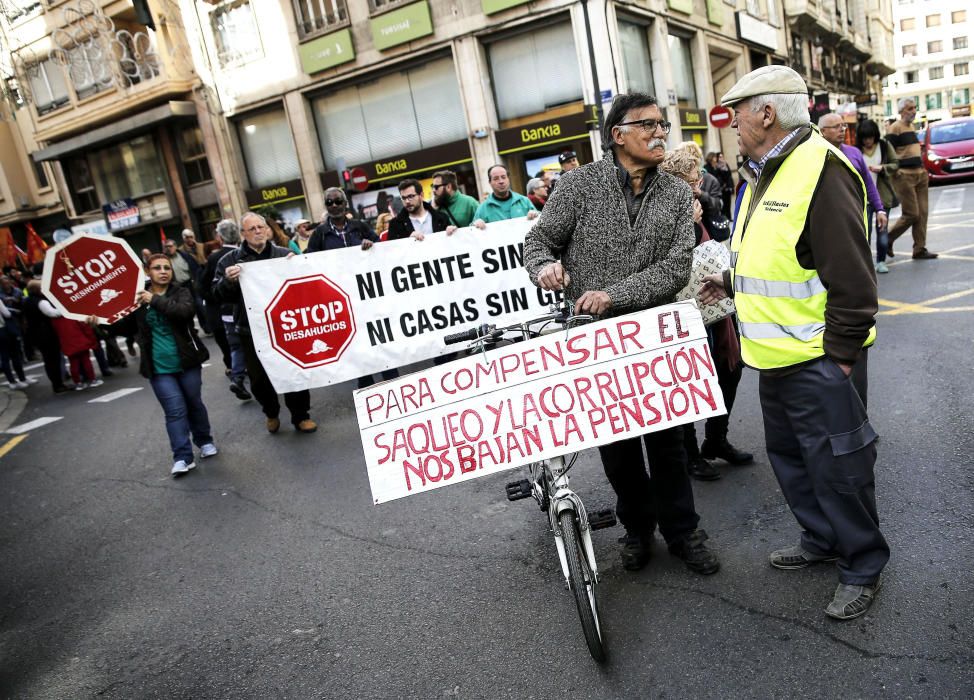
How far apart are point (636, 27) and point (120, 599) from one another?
19414mm

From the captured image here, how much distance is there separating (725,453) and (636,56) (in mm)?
17306

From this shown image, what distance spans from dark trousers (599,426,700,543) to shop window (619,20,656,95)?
54.4 feet

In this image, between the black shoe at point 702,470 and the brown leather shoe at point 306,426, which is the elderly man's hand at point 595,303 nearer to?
the black shoe at point 702,470

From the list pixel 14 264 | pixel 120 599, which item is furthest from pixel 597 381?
pixel 14 264

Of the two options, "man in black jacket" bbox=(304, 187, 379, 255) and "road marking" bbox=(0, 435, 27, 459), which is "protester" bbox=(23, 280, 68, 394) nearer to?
"road marking" bbox=(0, 435, 27, 459)

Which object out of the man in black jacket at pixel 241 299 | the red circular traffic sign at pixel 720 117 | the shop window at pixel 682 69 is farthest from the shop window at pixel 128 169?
the man in black jacket at pixel 241 299

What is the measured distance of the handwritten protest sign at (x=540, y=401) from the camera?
2.67 metres

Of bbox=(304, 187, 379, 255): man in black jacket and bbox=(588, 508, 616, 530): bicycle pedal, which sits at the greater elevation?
bbox=(304, 187, 379, 255): man in black jacket

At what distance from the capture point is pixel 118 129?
24828 mm

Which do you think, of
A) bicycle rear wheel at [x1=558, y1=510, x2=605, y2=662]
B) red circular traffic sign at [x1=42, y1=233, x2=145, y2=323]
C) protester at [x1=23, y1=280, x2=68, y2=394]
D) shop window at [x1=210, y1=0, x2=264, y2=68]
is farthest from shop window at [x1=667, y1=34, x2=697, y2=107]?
bicycle rear wheel at [x1=558, y1=510, x2=605, y2=662]

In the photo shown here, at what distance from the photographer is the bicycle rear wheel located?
2508 mm

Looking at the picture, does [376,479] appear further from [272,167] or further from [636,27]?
[272,167]

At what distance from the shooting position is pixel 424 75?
64.5 ft

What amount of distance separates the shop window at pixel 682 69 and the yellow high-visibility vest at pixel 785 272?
1967 centimetres
